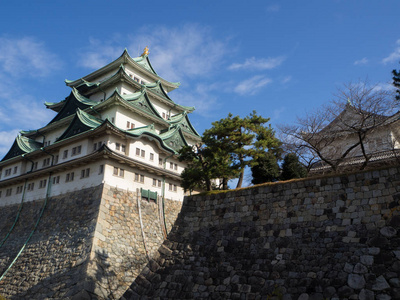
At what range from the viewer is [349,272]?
11969 millimetres

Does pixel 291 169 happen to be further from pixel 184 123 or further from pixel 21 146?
pixel 21 146

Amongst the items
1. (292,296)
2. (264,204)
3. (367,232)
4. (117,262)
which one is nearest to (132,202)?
(117,262)

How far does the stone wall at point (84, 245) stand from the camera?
68.4ft

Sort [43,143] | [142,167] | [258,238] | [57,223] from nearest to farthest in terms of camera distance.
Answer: [258,238] < [57,223] < [142,167] < [43,143]

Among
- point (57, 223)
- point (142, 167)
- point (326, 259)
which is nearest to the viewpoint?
point (326, 259)

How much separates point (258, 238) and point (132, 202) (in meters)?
14.0

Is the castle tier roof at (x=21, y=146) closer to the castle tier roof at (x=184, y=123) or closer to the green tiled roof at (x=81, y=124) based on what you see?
the green tiled roof at (x=81, y=124)

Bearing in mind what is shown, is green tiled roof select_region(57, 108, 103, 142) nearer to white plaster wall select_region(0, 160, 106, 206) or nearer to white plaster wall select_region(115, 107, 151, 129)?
white plaster wall select_region(115, 107, 151, 129)

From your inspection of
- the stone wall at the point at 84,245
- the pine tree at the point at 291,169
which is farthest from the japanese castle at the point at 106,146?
the pine tree at the point at 291,169

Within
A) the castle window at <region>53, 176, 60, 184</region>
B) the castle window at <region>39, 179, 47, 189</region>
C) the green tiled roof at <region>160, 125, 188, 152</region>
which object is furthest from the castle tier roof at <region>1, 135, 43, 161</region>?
the green tiled roof at <region>160, 125, 188, 152</region>

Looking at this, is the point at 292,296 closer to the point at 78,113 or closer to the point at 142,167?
the point at 142,167

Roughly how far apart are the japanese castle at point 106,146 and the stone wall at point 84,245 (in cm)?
148

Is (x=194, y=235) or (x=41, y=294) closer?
(x=194, y=235)

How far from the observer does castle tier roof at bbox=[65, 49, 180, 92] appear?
3900cm
